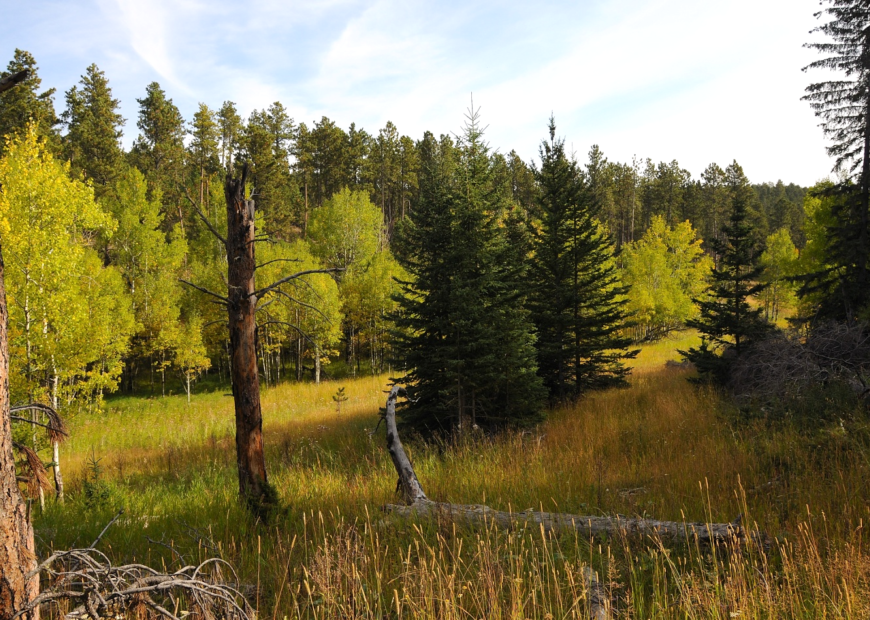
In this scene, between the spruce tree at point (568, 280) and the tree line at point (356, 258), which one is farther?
the spruce tree at point (568, 280)

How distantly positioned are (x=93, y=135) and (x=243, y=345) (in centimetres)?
3440

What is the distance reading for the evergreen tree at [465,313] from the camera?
9492 millimetres

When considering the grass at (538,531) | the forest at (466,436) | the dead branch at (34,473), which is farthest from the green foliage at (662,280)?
the dead branch at (34,473)

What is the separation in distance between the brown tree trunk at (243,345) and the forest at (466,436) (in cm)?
4

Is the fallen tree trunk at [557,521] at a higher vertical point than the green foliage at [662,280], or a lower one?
lower

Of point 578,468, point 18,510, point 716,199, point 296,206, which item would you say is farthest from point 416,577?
point 716,199

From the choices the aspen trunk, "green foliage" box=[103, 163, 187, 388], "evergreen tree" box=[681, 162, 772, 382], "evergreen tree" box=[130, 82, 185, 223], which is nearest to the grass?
"evergreen tree" box=[681, 162, 772, 382]

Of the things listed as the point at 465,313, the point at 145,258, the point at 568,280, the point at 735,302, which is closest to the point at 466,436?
the point at 465,313

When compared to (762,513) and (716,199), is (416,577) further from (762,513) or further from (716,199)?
(716,199)

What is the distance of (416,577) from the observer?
3.30 metres

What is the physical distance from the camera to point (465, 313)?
926cm

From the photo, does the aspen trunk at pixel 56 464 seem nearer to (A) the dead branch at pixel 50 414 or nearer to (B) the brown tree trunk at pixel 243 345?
(B) the brown tree trunk at pixel 243 345

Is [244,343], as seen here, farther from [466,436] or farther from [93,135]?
[93,135]

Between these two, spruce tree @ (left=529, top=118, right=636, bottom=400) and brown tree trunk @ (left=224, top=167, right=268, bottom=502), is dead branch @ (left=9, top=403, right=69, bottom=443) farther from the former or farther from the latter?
spruce tree @ (left=529, top=118, right=636, bottom=400)
